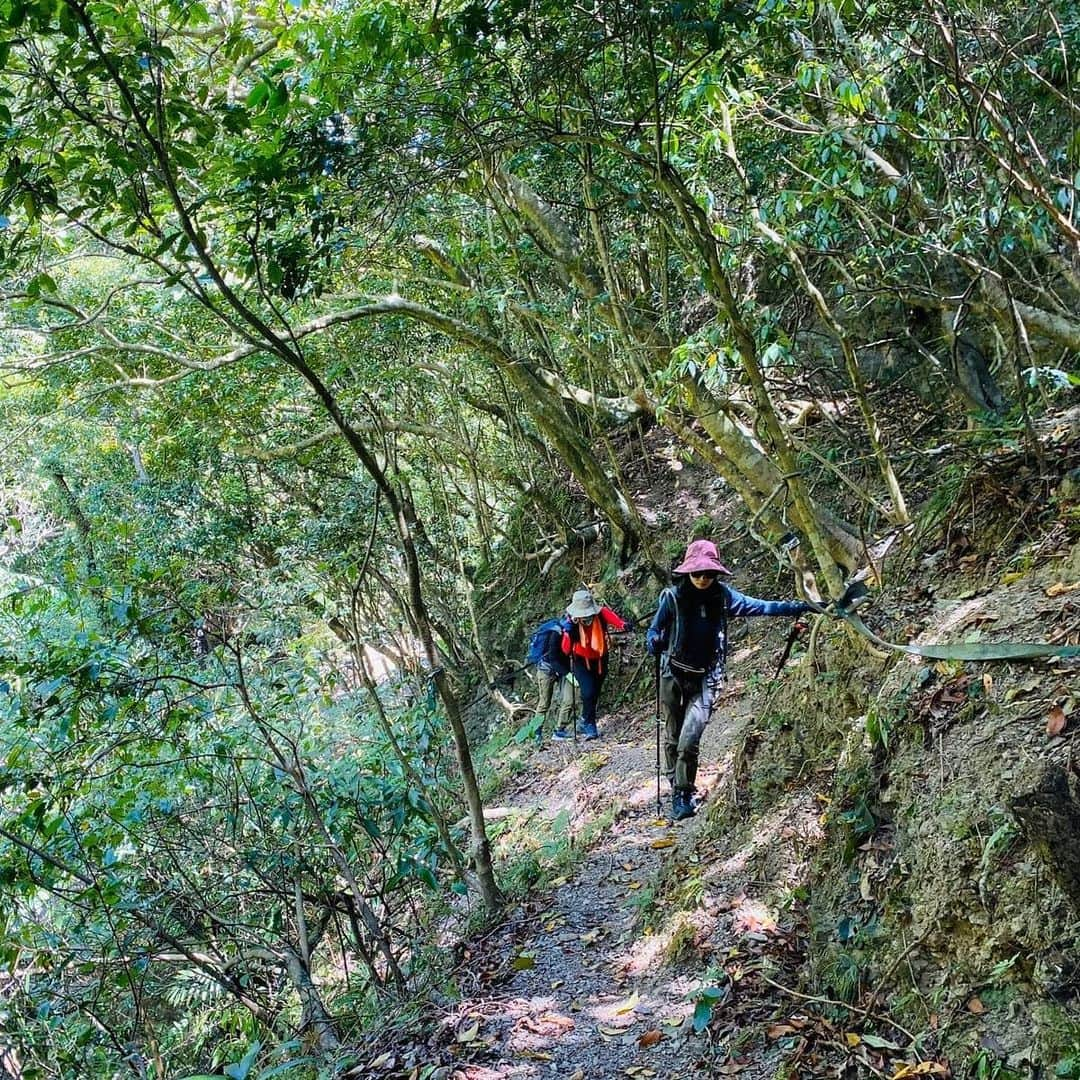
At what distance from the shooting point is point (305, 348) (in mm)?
11930

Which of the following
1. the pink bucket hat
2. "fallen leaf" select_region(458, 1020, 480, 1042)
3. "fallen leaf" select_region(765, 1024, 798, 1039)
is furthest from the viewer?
the pink bucket hat

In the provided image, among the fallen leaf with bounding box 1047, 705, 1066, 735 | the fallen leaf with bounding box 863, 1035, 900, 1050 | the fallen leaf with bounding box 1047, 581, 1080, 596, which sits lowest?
the fallen leaf with bounding box 863, 1035, 900, 1050

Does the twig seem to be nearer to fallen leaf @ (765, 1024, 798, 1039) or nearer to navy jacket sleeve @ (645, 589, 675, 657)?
fallen leaf @ (765, 1024, 798, 1039)

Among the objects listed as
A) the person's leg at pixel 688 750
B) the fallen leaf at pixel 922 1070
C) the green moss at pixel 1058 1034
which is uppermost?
the person's leg at pixel 688 750

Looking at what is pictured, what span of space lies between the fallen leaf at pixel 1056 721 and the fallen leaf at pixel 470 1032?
10.7ft

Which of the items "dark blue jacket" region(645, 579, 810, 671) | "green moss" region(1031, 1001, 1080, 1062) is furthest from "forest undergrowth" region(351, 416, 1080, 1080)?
"dark blue jacket" region(645, 579, 810, 671)

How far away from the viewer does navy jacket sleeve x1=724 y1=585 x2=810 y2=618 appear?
5.79 m

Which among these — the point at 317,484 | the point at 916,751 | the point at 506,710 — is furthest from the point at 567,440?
the point at 916,751

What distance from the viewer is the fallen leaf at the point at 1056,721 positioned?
3373mm

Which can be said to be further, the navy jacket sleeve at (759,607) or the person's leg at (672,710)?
the person's leg at (672,710)

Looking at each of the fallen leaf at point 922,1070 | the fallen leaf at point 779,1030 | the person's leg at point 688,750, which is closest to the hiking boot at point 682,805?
the person's leg at point 688,750

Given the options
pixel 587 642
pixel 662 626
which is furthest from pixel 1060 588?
pixel 587 642

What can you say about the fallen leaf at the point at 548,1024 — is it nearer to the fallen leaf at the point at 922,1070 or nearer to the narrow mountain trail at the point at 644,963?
the narrow mountain trail at the point at 644,963

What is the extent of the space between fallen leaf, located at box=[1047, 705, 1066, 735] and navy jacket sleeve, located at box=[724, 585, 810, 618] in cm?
223
